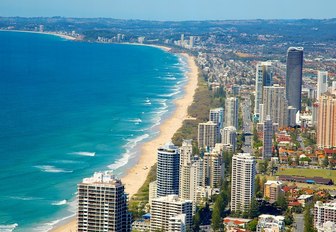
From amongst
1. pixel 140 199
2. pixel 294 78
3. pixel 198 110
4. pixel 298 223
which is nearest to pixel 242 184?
pixel 298 223

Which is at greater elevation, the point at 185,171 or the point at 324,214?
the point at 185,171

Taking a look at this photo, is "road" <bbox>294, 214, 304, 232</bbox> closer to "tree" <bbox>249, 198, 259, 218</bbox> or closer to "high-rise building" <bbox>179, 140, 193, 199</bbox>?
"tree" <bbox>249, 198, 259, 218</bbox>

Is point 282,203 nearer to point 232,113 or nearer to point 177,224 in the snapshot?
point 177,224

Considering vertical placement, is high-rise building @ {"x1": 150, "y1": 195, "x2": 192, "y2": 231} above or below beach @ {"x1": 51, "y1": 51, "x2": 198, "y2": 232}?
above

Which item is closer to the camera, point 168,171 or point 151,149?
point 168,171

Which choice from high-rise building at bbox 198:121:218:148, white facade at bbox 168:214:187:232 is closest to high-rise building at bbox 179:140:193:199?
white facade at bbox 168:214:187:232

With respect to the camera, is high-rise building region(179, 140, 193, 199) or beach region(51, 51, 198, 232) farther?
beach region(51, 51, 198, 232)

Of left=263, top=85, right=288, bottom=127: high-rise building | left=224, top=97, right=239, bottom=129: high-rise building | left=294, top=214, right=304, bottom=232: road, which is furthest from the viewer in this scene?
left=263, top=85, right=288, bottom=127: high-rise building
